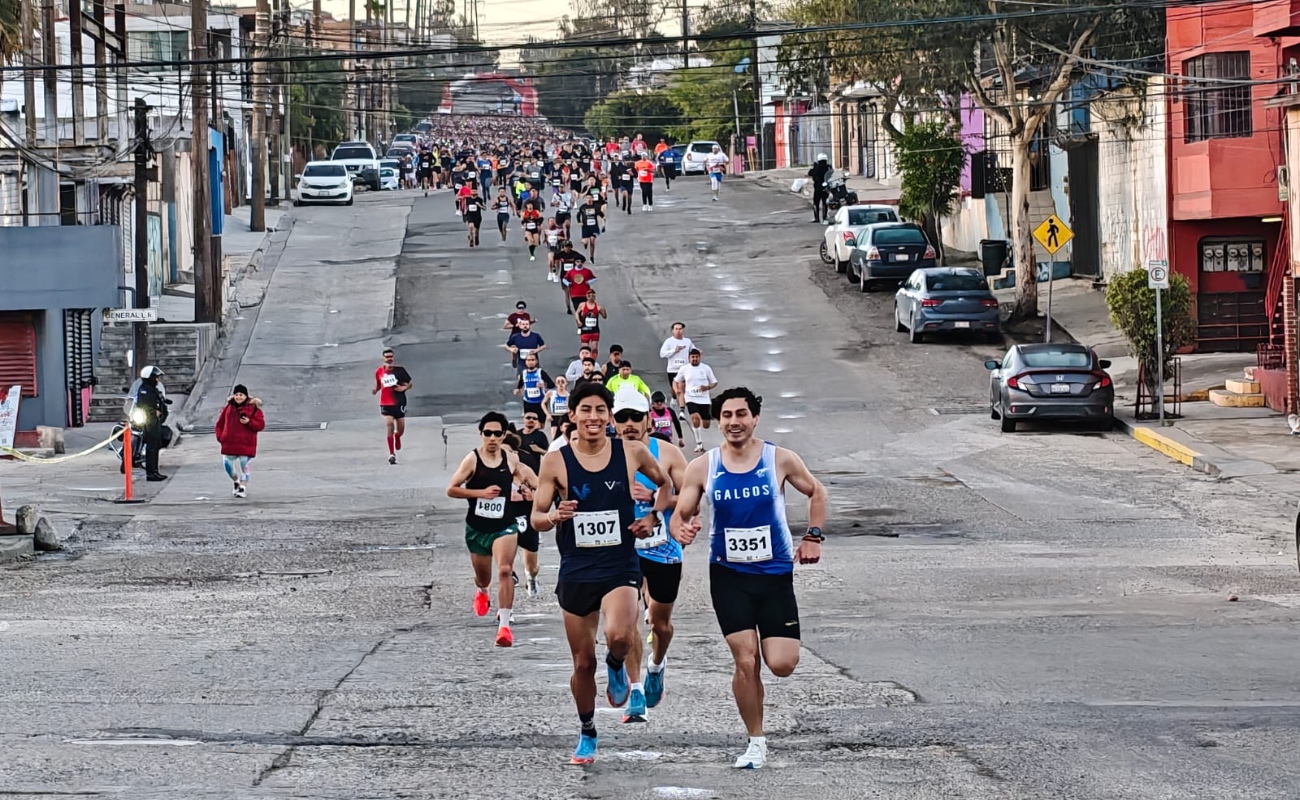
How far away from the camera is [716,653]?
38.6 feet

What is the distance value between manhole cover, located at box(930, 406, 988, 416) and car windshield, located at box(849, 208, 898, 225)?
15.6 m

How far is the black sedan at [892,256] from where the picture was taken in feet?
144

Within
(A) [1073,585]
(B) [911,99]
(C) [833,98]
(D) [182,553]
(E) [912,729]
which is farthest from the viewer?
(C) [833,98]

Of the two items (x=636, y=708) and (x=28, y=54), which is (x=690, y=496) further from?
(x=28, y=54)

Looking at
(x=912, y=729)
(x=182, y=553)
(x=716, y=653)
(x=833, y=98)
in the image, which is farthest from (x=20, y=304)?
(x=833, y=98)

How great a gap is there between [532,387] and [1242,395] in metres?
11.8

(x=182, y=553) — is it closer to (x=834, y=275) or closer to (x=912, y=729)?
(x=912, y=729)

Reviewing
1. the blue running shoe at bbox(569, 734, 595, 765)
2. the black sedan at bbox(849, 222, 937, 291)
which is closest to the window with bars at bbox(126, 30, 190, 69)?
the black sedan at bbox(849, 222, 937, 291)

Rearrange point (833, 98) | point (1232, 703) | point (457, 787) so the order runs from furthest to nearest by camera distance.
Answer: point (833, 98), point (1232, 703), point (457, 787)

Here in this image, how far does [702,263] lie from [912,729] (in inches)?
1629

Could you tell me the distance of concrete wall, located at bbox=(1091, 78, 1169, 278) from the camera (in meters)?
38.7

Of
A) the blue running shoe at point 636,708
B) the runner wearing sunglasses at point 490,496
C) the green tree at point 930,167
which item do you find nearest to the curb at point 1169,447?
the runner wearing sunglasses at point 490,496

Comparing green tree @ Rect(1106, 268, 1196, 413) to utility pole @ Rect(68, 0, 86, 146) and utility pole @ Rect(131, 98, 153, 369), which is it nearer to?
utility pole @ Rect(131, 98, 153, 369)

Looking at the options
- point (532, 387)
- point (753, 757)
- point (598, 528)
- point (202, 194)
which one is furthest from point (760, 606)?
point (202, 194)
